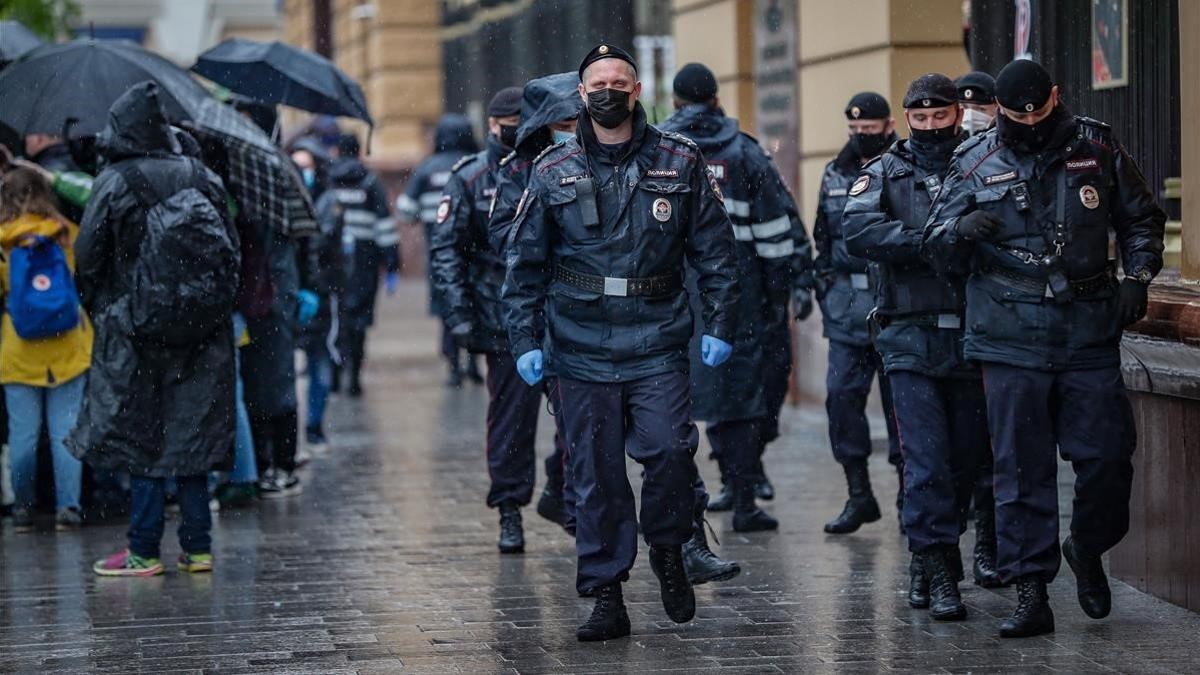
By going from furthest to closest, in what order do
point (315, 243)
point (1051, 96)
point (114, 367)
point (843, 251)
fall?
point (315, 243), point (843, 251), point (114, 367), point (1051, 96)

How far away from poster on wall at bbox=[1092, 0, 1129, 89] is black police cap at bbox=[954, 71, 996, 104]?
0.71m

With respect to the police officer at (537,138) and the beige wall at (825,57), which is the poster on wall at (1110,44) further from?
the beige wall at (825,57)

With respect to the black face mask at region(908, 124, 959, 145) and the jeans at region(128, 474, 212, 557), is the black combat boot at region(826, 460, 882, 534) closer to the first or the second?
the black face mask at region(908, 124, 959, 145)

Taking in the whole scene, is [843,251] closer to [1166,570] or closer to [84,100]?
[1166,570]

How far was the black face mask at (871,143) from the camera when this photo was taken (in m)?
9.12

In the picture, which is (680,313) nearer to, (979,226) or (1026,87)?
(979,226)

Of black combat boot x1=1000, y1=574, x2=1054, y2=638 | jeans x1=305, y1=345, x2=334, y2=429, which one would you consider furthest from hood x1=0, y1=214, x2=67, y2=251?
black combat boot x1=1000, y1=574, x2=1054, y2=638

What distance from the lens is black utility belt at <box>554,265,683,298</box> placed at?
23.2 feet

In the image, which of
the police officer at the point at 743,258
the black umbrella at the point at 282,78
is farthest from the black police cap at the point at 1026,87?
the black umbrella at the point at 282,78

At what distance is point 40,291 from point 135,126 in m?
1.54

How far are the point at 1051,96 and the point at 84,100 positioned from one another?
16.0 ft

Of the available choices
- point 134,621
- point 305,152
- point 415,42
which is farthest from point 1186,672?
point 415,42

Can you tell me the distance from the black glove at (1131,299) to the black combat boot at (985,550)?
1.26 meters

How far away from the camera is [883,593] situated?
7.84 meters
